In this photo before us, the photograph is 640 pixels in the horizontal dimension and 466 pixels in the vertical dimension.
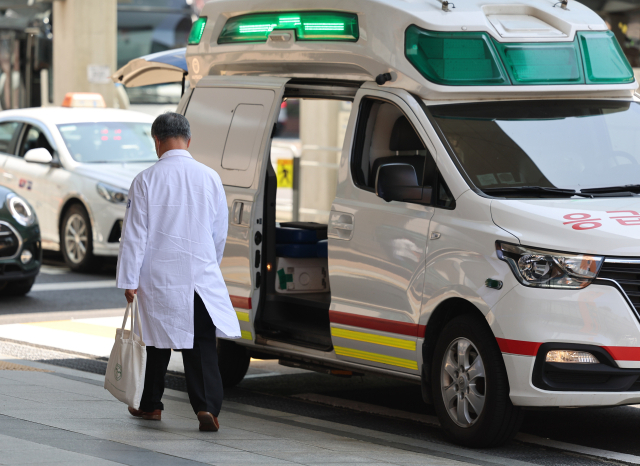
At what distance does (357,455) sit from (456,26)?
2.59 meters

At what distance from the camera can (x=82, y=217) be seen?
47.5ft

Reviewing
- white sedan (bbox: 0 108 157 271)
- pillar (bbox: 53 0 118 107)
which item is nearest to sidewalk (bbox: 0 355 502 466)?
white sedan (bbox: 0 108 157 271)

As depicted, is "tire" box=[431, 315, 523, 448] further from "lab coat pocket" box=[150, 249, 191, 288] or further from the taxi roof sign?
the taxi roof sign

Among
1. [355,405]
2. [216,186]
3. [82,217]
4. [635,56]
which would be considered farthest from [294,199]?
[216,186]

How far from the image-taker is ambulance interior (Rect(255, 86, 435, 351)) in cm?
736

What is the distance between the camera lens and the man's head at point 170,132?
6699 mm

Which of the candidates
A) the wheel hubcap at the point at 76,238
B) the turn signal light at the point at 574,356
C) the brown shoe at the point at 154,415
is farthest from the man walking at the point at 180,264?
the wheel hubcap at the point at 76,238

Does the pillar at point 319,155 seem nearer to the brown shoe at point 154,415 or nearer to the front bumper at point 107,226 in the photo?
the front bumper at point 107,226

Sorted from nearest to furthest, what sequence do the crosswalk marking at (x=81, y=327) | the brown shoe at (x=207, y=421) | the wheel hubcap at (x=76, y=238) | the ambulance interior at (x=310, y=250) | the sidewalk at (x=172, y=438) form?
the sidewalk at (x=172, y=438) → the brown shoe at (x=207, y=421) → the ambulance interior at (x=310, y=250) → the crosswalk marking at (x=81, y=327) → the wheel hubcap at (x=76, y=238)

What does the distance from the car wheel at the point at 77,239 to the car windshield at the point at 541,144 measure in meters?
8.25

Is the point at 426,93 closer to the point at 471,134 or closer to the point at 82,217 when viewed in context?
the point at 471,134

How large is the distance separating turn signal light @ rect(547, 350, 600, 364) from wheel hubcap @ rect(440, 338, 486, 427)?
44 cm

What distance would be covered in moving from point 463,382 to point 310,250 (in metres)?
2.07

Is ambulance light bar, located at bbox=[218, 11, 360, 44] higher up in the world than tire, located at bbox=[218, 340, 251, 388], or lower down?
higher up
